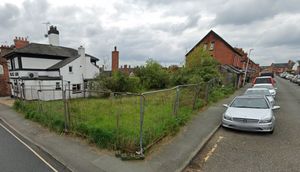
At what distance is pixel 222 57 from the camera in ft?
98.7

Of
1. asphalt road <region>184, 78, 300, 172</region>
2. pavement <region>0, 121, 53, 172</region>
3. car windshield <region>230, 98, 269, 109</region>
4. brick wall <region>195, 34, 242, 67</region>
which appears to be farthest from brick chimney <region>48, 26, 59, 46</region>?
asphalt road <region>184, 78, 300, 172</region>

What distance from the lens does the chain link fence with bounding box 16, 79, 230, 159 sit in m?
5.00

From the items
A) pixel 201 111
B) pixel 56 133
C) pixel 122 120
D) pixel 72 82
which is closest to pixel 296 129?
pixel 201 111

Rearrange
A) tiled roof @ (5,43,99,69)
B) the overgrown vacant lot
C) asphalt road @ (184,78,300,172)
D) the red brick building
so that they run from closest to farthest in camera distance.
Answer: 1. asphalt road @ (184,78,300,172)
2. the overgrown vacant lot
3. tiled roof @ (5,43,99,69)
4. the red brick building

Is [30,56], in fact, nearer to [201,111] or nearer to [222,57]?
[201,111]

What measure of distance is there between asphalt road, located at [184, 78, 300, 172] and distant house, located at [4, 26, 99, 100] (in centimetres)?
1698

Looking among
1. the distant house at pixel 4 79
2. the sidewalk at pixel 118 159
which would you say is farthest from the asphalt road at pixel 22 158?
the distant house at pixel 4 79

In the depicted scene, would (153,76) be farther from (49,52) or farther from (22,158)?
(22,158)

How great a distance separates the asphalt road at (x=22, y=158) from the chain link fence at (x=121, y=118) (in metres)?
1.32

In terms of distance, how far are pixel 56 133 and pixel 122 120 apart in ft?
10.5

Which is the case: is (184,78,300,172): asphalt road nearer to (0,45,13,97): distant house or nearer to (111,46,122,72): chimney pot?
(111,46,122,72): chimney pot

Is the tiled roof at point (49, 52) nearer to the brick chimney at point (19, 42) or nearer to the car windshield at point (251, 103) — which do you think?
the brick chimney at point (19, 42)

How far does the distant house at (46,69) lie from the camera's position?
19.5 metres

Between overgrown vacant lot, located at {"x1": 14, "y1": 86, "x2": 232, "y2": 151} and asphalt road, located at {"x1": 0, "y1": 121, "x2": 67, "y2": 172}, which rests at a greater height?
overgrown vacant lot, located at {"x1": 14, "y1": 86, "x2": 232, "y2": 151}
